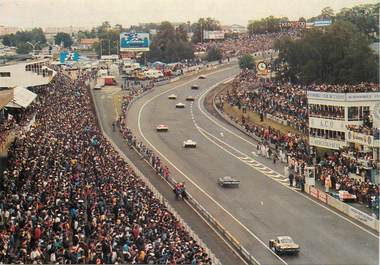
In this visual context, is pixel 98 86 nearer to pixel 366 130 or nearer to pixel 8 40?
pixel 366 130

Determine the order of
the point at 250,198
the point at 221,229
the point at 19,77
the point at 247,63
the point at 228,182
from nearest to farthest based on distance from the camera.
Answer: the point at 221,229 < the point at 250,198 < the point at 228,182 < the point at 19,77 < the point at 247,63

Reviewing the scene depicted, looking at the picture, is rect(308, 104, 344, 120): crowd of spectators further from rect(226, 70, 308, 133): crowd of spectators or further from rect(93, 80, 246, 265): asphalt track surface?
rect(93, 80, 246, 265): asphalt track surface

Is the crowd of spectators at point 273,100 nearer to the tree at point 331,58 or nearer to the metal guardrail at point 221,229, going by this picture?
the tree at point 331,58

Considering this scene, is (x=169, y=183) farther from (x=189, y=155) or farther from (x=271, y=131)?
(x=271, y=131)

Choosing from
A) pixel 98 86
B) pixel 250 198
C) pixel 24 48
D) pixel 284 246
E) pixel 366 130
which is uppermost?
pixel 24 48

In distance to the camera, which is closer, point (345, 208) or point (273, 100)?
point (345, 208)

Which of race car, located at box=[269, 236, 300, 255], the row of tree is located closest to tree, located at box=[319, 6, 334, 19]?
the row of tree

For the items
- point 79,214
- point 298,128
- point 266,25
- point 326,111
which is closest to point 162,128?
point 298,128
